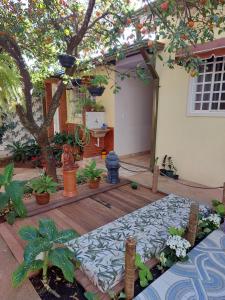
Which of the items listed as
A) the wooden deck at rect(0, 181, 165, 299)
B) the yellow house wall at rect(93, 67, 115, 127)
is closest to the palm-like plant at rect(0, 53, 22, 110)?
the wooden deck at rect(0, 181, 165, 299)

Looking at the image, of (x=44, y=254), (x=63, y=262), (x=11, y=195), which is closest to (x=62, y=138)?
(x=11, y=195)

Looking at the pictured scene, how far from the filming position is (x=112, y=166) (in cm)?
430

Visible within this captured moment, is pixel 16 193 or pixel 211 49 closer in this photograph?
pixel 16 193

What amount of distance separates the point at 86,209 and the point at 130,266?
5.53ft

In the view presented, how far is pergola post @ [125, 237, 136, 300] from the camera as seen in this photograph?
178 centimetres

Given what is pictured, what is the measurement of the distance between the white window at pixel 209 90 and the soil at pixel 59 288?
4.00 m

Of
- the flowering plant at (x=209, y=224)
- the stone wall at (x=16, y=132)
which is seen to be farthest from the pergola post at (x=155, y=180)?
the stone wall at (x=16, y=132)

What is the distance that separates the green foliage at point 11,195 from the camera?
2.83m

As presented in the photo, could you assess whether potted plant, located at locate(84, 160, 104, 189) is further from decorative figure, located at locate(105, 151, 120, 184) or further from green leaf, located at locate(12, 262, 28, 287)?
green leaf, located at locate(12, 262, 28, 287)

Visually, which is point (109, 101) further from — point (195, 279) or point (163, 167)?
point (195, 279)

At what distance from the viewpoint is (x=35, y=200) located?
3.67 m

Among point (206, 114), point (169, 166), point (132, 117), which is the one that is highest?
point (206, 114)

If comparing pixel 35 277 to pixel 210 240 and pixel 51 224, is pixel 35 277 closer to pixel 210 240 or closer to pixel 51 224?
pixel 51 224

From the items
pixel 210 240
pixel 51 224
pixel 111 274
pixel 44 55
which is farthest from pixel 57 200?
pixel 44 55
